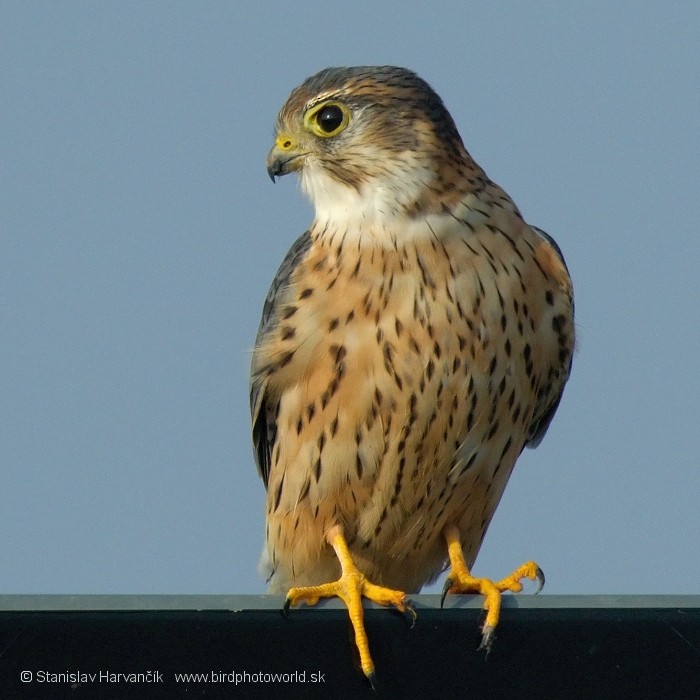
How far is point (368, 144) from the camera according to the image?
4.54 meters

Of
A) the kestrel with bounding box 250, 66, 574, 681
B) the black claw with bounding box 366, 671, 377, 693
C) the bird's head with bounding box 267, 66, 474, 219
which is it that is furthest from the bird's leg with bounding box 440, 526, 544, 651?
the bird's head with bounding box 267, 66, 474, 219

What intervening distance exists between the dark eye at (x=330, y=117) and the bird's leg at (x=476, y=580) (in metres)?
1.45

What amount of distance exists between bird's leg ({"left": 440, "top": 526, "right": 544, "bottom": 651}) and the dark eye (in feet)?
4.76

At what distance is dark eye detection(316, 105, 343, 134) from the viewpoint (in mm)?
4629

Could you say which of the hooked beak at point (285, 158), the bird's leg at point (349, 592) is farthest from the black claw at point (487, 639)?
the hooked beak at point (285, 158)

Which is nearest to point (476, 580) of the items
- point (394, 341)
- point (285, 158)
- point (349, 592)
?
point (349, 592)

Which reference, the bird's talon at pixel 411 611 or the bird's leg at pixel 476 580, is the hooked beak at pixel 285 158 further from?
the bird's talon at pixel 411 611

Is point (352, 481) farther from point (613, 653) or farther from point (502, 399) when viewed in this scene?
point (613, 653)

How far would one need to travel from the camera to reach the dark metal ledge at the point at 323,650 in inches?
114

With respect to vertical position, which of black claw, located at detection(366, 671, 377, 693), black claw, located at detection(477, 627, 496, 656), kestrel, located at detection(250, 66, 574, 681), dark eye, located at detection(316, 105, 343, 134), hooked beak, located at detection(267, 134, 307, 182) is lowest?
black claw, located at detection(366, 671, 377, 693)

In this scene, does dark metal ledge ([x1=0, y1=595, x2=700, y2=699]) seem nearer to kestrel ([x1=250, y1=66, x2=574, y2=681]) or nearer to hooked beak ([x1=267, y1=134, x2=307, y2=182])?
kestrel ([x1=250, y1=66, x2=574, y2=681])

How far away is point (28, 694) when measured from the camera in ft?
9.52

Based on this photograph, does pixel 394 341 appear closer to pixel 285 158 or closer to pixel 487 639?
pixel 285 158

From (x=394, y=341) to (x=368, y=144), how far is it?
71 cm
